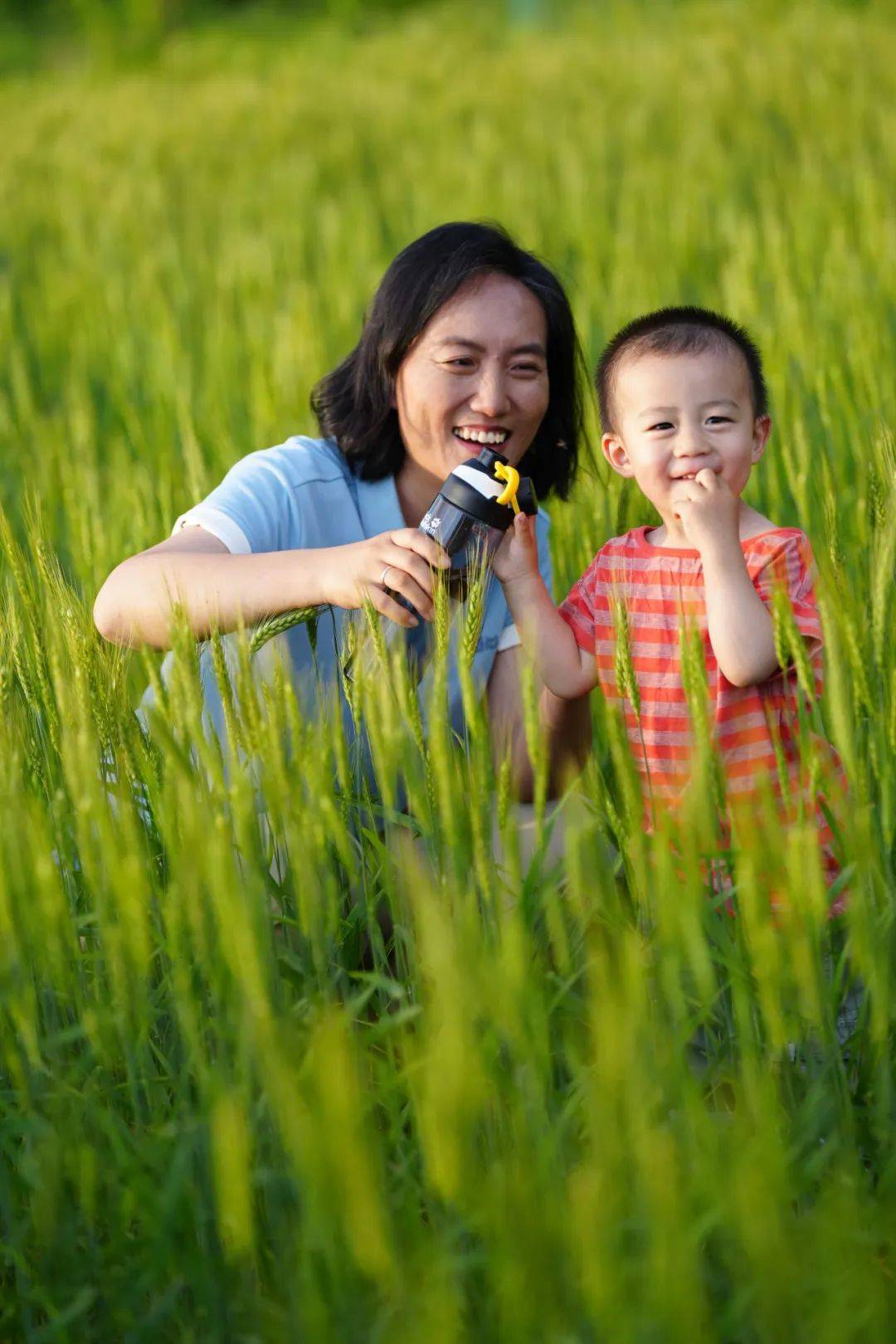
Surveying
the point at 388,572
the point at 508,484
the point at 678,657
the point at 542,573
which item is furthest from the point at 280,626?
the point at 542,573

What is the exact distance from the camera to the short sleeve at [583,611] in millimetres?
1571

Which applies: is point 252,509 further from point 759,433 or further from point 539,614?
point 759,433


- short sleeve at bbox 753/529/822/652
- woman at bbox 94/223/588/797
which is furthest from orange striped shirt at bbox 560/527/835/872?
woman at bbox 94/223/588/797

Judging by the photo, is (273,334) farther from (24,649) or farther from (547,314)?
(24,649)

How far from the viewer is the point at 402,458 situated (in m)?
1.90

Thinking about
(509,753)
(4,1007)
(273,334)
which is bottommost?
(4,1007)

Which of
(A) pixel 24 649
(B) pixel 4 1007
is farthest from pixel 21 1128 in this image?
(A) pixel 24 649

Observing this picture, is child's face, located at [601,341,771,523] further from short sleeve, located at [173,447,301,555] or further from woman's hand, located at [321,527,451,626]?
short sleeve, located at [173,447,301,555]

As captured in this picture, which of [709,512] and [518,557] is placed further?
[518,557]

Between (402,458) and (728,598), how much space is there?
0.65m

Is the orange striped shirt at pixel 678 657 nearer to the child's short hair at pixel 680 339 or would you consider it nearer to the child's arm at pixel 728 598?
the child's arm at pixel 728 598

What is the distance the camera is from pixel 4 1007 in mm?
1140

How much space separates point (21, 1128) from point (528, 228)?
343 centimetres

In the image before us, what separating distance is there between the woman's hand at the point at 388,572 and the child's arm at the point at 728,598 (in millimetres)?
239
